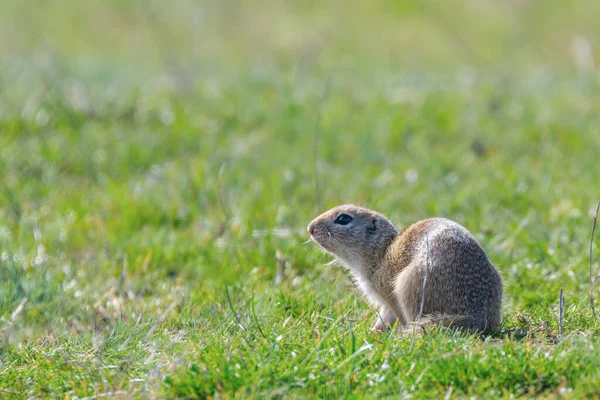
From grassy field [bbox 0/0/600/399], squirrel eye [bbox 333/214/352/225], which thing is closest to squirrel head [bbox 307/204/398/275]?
squirrel eye [bbox 333/214/352/225]

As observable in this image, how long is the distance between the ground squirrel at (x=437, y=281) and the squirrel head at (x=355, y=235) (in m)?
0.07

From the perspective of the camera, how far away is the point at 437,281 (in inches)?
174

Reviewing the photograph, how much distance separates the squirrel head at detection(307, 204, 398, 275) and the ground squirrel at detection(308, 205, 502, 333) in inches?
2.8

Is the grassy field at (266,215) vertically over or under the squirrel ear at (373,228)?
under

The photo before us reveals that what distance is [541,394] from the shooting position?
11.6 feet

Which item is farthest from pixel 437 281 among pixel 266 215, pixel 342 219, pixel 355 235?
pixel 266 215

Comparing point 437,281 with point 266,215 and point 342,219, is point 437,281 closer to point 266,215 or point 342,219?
point 342,219

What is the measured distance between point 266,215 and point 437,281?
281 cm

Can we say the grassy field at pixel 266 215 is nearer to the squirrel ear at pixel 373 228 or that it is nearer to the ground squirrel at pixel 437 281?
the ground squirrel at pixel 437 281

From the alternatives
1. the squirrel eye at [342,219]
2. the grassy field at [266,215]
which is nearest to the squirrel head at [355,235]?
the squirrel eye at [342,219]

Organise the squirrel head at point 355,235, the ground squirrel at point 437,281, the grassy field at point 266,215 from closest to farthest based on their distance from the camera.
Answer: the grassy field at point 266,215, the ground squirrel at point 437,281, the squirrel head at point 355,235

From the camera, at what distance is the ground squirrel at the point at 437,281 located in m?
4.38

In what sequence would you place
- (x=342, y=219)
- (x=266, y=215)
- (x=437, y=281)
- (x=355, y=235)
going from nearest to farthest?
(x=437, y=281) < (x=355, y=235) < (x=342, y=219) < (x=266, y=215)

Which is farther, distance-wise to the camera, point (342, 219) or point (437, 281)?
point (342, 219)
